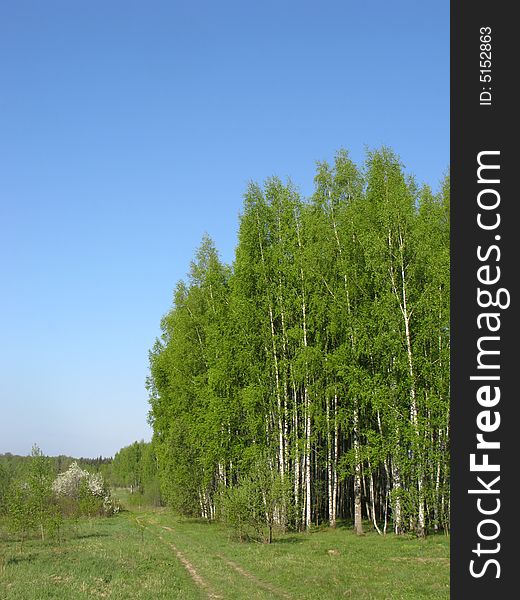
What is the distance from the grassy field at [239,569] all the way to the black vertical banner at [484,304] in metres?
9.57

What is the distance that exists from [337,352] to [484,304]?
22.5 metres

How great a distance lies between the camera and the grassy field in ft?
51.8

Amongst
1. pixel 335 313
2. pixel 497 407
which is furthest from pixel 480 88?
pixel 335 313

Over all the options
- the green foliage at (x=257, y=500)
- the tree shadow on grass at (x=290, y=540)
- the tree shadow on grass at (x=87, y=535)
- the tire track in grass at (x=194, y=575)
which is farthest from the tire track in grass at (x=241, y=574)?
the tree shadow on grass at (x=87, y=535)

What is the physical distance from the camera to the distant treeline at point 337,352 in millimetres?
25719

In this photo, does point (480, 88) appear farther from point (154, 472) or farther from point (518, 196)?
point (154, 472)

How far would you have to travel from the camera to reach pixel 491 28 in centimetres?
664

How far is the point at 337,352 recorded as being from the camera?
28469 mm

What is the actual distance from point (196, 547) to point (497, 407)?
23397 mm

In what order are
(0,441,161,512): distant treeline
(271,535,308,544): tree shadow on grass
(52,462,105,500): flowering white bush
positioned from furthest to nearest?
(52,462,105,500): flowering white bush, (0,441,161,512): distant treeline, (271,535,308,544): tree shadow on grass

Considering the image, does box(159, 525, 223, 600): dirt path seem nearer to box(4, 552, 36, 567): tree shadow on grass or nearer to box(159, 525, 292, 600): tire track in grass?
box(159, 525, 292, 600): tire track in grass

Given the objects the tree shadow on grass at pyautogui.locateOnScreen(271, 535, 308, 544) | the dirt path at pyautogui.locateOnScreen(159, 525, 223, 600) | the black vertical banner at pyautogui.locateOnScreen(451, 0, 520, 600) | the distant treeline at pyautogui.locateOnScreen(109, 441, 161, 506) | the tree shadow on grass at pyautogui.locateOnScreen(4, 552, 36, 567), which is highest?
the black vertical banner at pyautogui.locateOnScreen(451, 0, 520, 600)

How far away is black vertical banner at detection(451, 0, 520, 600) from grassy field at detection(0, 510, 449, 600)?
9569 millimetres

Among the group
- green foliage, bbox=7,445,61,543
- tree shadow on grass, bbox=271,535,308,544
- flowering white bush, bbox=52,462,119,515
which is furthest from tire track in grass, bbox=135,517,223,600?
flowering white bush, bbox=52,462,119,515
